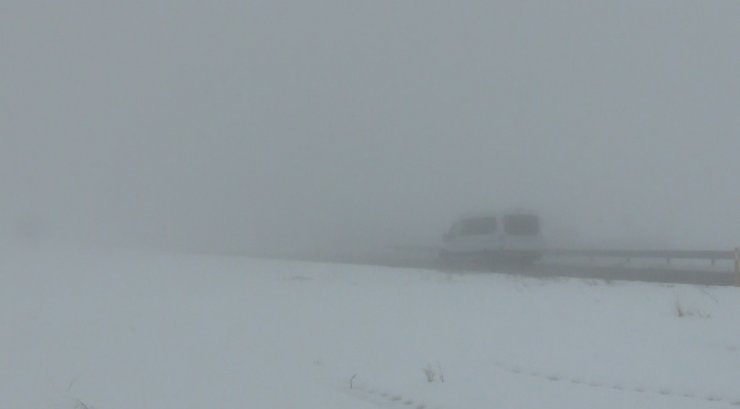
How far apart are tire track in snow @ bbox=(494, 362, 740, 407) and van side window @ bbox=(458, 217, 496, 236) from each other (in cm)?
2293

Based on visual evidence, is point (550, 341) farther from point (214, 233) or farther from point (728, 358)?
point (214, 233)

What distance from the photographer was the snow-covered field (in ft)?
28.0

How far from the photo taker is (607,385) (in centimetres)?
854

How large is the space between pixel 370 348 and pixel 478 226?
22761 millimetres

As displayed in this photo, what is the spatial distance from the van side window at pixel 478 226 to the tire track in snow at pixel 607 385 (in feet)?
75.2

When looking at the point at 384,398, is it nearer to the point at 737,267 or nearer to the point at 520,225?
the point at 737,267

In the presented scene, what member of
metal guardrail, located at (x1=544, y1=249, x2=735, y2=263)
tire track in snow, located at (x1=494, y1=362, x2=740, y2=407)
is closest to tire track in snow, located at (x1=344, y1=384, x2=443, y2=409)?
tire track in snow, located at (x1=494, y1=362, x2=740, y2=407)

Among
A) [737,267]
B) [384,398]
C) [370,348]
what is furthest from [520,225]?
[384,398]

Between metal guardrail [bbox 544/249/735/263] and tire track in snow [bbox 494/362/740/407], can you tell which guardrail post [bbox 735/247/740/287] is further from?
tire track in snow [bbox 494/362/740/407]

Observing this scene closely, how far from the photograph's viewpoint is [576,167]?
7800 cm

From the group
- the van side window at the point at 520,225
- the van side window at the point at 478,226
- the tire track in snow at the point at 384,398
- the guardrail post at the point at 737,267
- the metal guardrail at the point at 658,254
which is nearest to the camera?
the tire track in snow at the point at 384,398

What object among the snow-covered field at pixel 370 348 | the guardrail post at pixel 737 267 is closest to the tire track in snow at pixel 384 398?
the snow-covered field at pixel 370 348

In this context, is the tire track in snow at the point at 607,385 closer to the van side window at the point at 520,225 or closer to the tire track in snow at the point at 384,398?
the tire track in snow at the point at 384,398

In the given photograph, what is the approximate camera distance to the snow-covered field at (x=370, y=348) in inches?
336
